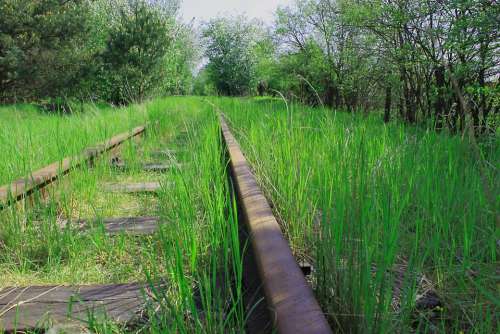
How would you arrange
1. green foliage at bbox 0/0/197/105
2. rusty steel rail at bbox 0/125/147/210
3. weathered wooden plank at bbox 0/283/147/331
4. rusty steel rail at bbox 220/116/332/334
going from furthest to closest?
1. green foliage at bbox 0/0/197/105
2. rusty steel rail at bbox 0/125/147/210
3. weathered wooden plank at bbox 0/283/147/331
4. rusty steel rail at bbox 220/116/332/334

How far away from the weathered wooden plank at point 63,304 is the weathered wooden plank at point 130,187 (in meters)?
1.35

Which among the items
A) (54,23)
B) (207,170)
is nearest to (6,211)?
(207,170)

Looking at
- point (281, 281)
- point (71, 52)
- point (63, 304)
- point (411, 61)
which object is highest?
point (71, 52)

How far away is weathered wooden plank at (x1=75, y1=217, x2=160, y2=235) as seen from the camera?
1.93 meters

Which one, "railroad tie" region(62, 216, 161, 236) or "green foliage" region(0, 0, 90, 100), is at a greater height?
"green foliage" region(0, 0, 90, 100)

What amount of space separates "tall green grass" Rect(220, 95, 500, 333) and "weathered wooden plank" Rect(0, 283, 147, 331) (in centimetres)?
56

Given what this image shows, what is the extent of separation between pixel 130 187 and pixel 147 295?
1.66m

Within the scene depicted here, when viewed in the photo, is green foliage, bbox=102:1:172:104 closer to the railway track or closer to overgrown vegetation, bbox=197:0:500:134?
overgrown vegetation, bbox=197:0:500:134

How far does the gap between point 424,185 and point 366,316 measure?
88cm

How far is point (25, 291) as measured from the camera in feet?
4.31

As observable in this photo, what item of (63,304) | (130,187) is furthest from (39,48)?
(63,304)

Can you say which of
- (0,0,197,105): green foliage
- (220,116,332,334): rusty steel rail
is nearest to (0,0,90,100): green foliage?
(0,0,197,105): green foliage

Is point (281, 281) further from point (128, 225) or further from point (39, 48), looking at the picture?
point (39, 48)

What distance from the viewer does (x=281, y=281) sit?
83 cm
